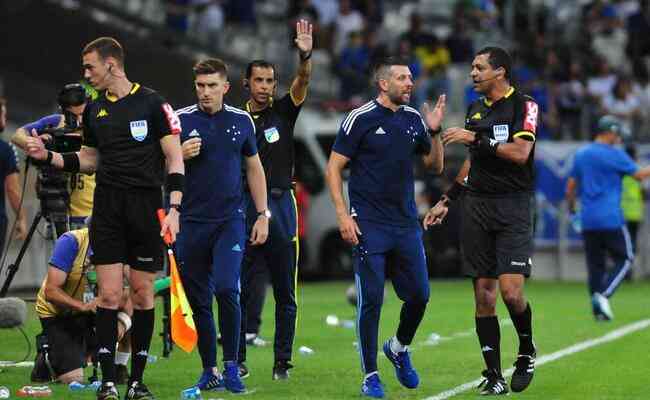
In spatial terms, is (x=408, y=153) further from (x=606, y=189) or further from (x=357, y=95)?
(x=357, y=95)

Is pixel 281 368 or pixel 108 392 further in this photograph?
pixel 281 368

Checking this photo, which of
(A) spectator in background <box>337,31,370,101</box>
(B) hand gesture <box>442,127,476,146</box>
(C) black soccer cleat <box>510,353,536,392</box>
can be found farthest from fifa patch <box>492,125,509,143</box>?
(A) spectator in background <box>337,31,370,101</box>

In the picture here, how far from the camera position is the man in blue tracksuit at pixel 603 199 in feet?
61.1

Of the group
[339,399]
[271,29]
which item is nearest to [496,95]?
[339,399]

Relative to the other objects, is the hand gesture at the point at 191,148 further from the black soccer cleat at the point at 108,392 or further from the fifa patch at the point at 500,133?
the fifa patch at the point at 500,133

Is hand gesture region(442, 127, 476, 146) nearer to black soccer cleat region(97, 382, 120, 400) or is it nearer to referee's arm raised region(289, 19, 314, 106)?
referee's arm raised region(289, 19, 314, 106)

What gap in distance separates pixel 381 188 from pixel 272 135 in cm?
180

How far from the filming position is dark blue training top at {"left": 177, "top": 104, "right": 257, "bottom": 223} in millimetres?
11383

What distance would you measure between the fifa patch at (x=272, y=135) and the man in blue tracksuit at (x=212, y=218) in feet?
4.20

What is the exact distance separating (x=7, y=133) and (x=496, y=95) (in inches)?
480

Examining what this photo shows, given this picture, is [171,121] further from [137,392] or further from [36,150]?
[137,392]

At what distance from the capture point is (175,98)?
27.1 meters

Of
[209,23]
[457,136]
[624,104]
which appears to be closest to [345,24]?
[209,23]

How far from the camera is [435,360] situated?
13.8 m
